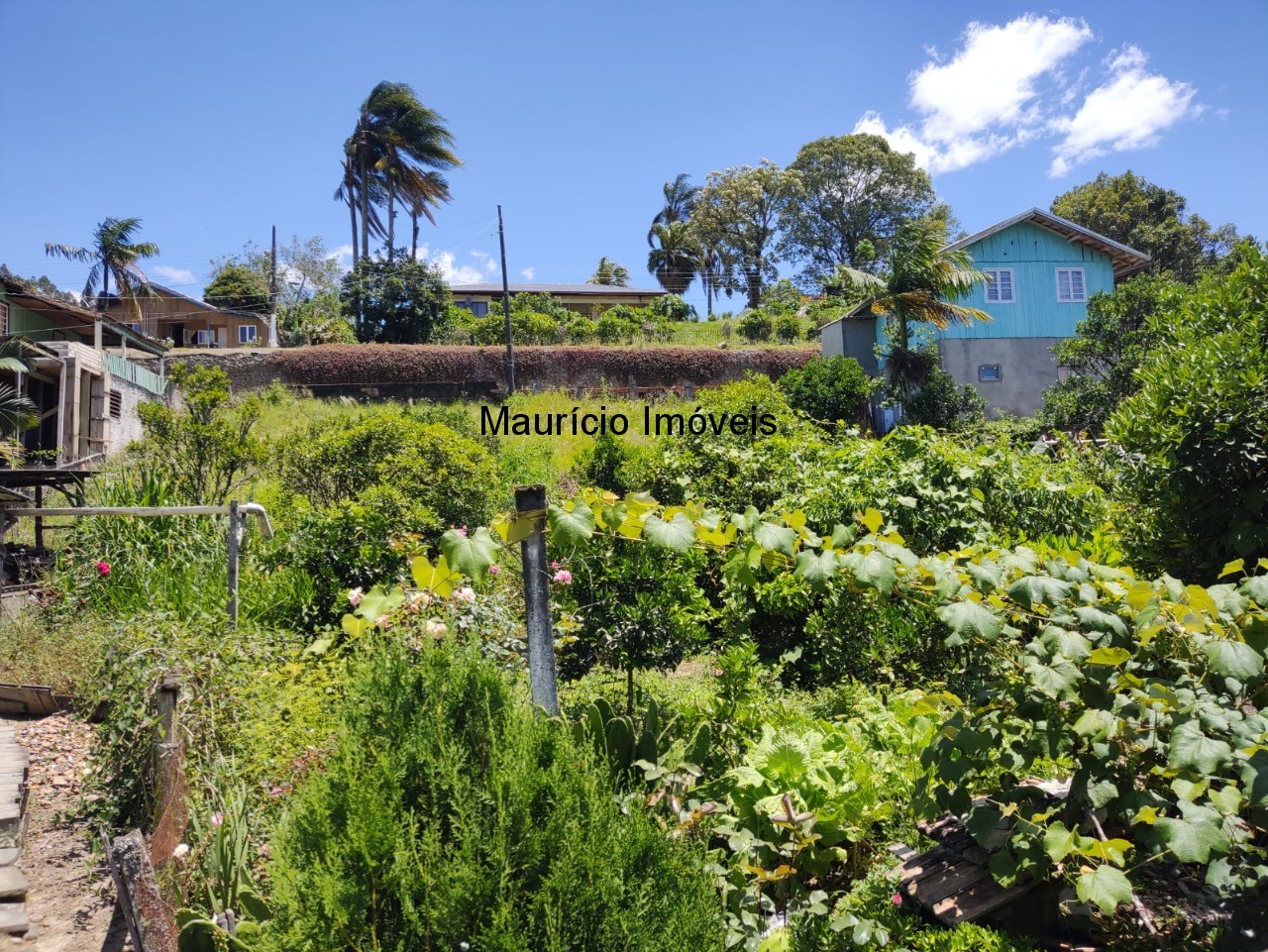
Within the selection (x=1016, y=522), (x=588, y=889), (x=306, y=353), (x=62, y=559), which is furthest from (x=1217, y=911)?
(x=306, y=353)

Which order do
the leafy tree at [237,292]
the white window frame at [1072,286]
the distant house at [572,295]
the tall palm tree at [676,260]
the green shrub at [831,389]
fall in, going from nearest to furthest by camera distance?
the green shrub at [831,389] → the white window frame at [1072,286] → the leafy tree at [237,292] → the distant house at [572,295] → the tall palm tree at [676,260]

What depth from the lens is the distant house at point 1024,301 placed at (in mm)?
21906

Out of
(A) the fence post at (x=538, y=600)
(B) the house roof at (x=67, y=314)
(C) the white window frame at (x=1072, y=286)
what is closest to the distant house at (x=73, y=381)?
(B) the house roof at (x=67, y=314)

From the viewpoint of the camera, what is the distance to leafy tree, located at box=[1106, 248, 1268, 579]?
409 centimetres

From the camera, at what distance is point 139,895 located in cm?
251

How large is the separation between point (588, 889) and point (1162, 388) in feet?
13.9

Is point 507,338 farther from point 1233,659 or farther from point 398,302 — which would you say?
point 1233,659

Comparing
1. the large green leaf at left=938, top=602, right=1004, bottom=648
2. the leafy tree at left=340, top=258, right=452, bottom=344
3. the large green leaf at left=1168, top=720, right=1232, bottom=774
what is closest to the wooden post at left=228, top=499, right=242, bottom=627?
the large green leaf at left=938, top=602, right=1004, bottom=648

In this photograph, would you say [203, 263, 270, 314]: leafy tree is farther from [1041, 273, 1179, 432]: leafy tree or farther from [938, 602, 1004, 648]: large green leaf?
[938, 602, 1004, 648]: large green leaf

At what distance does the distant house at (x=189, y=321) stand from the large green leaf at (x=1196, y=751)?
119 ft

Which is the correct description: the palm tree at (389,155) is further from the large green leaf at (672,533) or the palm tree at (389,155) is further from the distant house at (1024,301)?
the large green leaf at (672,533)

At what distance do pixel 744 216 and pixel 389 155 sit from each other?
18117mm

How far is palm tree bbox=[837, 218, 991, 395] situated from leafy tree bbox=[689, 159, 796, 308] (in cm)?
2219

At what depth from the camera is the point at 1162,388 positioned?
14.6 ft
